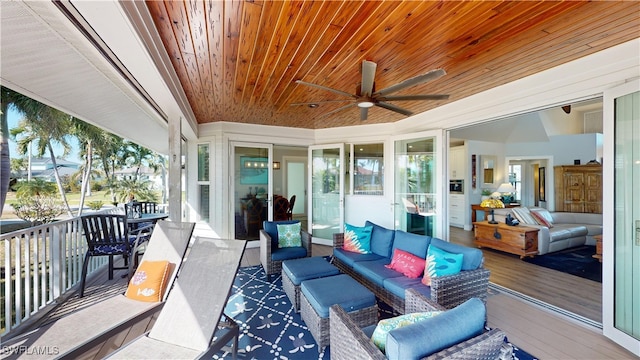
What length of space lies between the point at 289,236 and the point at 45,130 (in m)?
7.06

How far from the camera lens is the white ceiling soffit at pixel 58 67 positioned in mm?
1577

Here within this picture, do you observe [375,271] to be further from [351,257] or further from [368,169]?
[368,169]

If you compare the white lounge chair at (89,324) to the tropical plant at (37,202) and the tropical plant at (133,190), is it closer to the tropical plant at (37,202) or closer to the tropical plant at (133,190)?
the tropical plant at (37,202)

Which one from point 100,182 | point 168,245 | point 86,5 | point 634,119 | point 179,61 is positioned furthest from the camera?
point 100,182

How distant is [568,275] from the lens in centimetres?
377

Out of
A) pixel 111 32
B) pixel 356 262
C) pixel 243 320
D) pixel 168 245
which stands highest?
pixel 111 32

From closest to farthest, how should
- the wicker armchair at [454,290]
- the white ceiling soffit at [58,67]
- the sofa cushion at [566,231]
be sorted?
1. the white ceiling soffit at [58,67]
2. the wicker armchair at [454,290]
3. the sofa cushion at [566,231]

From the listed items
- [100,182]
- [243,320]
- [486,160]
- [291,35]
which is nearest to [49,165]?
[100,182]

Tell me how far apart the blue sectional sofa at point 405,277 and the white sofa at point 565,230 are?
10.8ft

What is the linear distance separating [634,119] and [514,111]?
3.51 ft

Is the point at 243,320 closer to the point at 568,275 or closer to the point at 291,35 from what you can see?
the point at 291,35

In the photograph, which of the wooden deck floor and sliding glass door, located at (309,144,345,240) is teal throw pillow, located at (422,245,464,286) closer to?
the wooden deck floor

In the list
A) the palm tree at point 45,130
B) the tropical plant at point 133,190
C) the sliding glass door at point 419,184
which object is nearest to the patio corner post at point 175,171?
the sliding glass door at point 419,184

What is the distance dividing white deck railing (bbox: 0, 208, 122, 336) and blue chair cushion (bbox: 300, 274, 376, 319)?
8.13 feet
